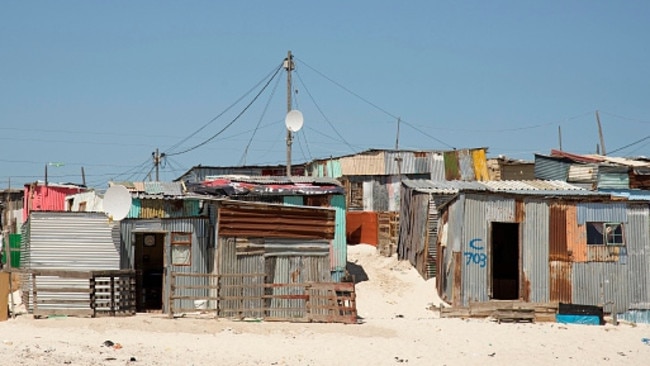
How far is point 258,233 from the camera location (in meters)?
27.8

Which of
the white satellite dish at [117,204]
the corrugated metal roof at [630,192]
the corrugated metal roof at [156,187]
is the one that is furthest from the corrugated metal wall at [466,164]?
the white satellite dish at [117,204]

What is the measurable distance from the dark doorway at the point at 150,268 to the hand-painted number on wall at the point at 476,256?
9742mm

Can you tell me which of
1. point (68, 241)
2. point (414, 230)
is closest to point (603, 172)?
point (414, 230)

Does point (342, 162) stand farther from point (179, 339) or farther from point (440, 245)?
point (179, 339)

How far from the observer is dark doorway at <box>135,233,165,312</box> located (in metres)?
29.9

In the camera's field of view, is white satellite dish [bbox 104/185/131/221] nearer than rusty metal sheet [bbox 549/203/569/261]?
Yes

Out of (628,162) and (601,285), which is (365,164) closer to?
(628,162)

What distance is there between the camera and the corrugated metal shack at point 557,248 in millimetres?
29578

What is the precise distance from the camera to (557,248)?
29.8 m

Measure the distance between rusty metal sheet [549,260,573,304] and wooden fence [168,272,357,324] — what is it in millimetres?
6797

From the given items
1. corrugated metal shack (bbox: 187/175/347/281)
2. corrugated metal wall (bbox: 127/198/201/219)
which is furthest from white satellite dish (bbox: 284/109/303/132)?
corrugated metal wall (bbox: 127/198/201/219)

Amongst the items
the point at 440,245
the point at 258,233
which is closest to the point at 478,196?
the point at 440,245

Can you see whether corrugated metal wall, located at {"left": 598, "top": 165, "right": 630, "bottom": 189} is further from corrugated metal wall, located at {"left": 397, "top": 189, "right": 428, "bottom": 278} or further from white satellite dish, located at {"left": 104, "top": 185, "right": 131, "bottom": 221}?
white satellite dish, located at {"left": 104, "top": 185, "right": 131, "bottom": 221}

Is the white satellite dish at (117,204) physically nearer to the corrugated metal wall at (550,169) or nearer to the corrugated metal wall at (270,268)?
the corrugated metal wall at (270,268)
